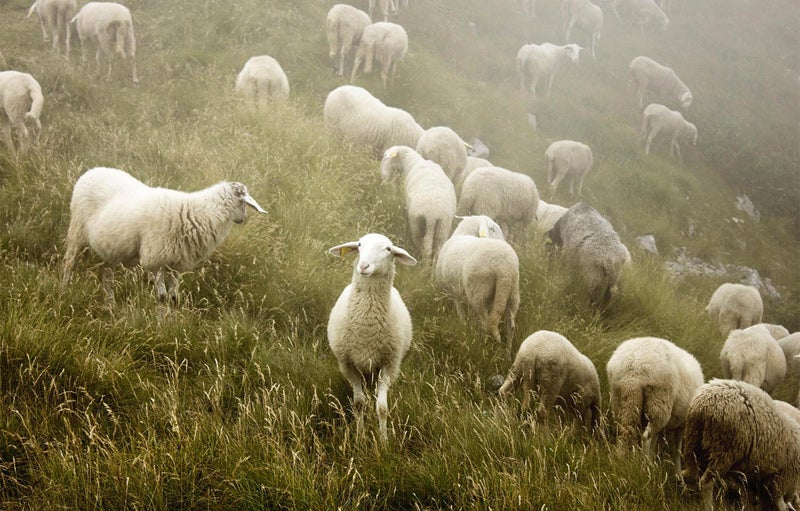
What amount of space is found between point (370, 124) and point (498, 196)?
301 cm

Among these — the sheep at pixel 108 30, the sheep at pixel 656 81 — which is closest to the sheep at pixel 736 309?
the sheep at pixel 108 30

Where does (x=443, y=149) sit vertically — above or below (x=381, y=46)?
below

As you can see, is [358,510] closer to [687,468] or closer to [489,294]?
[687,468]

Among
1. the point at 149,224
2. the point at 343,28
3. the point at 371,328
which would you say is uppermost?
the point at 343,28

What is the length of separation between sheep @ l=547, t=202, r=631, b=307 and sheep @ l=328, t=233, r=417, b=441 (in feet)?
13.6

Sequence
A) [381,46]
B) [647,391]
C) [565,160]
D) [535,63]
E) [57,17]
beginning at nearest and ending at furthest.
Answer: [647,391] → [57,17] → [381,46] → [565,160] → [535,63]

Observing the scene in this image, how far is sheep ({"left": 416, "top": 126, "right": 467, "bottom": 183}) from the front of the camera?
9742 mm

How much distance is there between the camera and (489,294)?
19.0 ft

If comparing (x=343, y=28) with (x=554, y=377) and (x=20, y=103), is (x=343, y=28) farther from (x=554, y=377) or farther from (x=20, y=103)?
(x=554, y=377)

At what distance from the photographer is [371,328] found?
13.1 ft

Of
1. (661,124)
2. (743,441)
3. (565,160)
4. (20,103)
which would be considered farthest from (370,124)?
(661,124)

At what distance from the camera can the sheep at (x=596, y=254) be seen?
737 cm

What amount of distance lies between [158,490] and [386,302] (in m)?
1.95

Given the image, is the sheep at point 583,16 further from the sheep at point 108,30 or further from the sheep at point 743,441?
the sheep at point 743,441
